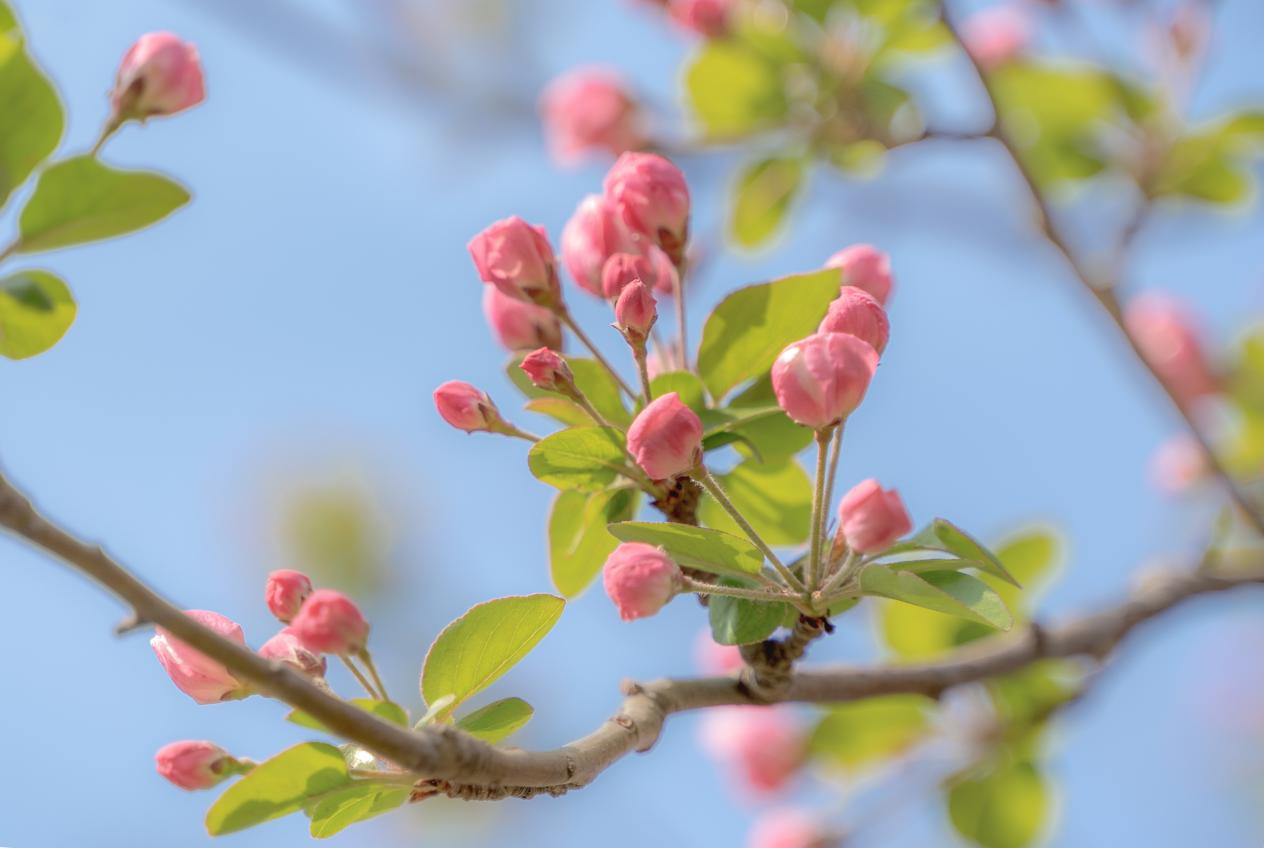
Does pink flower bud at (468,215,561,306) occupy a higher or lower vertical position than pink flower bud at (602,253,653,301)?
higher

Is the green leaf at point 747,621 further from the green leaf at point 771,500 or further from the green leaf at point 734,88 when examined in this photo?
the green leaf at point 734,88

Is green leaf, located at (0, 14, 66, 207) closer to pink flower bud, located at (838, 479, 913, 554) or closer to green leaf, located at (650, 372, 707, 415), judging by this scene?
green leaf, located at (650, 372, 707, 415)

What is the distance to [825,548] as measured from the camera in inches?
49.1

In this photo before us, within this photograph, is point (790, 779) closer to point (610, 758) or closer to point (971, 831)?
point (971, 831)

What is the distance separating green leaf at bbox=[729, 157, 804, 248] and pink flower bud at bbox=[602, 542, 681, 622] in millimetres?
1538

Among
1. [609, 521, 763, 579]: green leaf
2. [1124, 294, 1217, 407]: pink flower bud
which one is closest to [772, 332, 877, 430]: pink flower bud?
[609, 521, 763, 579]: green leaf

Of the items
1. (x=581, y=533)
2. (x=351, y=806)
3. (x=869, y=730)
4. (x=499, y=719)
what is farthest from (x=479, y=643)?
(x=869, y=730)

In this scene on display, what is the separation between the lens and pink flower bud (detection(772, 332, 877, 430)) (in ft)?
3.61

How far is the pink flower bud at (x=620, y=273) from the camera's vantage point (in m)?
1.26

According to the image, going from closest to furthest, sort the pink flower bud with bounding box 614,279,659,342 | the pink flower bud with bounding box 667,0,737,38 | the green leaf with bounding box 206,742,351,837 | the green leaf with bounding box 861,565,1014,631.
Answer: the green leaf with bounding box 206,742,351,837 < the green leaf with bounding box 861,565,1014,631 < the pink flower bud with bounding box 614,279,659,342 < the pink flower bud with bounding box 667,0,737,38

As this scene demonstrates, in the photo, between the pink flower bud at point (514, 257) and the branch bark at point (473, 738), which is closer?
the branch bark at point (473, 738)

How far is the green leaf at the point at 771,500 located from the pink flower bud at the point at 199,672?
21.6 inches

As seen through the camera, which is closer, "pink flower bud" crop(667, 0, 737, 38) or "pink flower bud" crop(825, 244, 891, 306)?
"pink flower bud" crop(825, 244, 891, 306)

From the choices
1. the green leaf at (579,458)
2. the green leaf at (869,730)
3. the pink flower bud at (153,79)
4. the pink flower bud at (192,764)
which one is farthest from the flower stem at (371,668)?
the green leaf at (869,730)
